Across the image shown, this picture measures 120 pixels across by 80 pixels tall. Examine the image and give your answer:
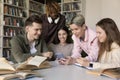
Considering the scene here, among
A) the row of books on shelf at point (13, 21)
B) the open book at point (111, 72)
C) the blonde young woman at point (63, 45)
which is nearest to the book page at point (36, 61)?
the open book at point (111, 72)

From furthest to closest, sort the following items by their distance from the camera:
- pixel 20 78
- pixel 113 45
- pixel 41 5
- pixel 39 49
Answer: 1. pixel 41 5
2. pixel 39 49
3. pixel 113 45
4. pixel 20 78

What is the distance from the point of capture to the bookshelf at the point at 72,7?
6027mm

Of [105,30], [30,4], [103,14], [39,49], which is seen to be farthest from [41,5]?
[105,30]

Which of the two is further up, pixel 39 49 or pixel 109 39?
pixel 109 39

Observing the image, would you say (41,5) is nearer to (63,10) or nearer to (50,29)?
(63,10)

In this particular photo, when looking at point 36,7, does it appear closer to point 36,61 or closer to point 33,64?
point 36,61

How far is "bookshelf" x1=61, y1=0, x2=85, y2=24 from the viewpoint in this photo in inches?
237

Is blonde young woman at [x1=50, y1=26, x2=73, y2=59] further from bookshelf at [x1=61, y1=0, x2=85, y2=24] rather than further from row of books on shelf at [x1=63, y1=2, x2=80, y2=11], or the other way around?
row of books on shelf at [x1=63, y1=2, x2=80, y2=11]

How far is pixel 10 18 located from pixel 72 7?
179cm

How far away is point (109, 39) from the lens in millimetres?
1972

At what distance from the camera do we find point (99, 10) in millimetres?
5848

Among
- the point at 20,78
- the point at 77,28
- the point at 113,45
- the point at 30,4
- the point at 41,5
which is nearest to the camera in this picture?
the point at 20,78

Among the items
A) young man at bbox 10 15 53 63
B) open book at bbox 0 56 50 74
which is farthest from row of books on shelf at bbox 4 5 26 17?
open book at bbox 0 56 50 74

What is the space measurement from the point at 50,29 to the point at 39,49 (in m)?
0.61
